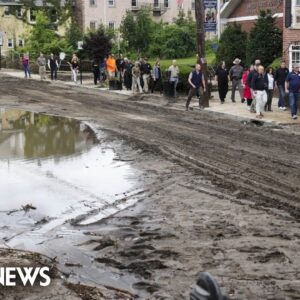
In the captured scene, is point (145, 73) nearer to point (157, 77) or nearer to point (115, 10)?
point (157, 77)

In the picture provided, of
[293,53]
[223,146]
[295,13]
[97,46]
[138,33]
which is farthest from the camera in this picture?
[138,33]

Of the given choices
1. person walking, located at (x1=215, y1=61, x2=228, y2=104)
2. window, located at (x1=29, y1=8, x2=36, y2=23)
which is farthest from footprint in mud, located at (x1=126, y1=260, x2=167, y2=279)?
window, located at (x1=29, y1=8, x2=36, y2=23)

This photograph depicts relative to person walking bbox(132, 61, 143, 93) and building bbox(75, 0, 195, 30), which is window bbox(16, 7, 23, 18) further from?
person walking bbox(132, 61, 143, 93)

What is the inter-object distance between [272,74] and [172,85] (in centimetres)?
567

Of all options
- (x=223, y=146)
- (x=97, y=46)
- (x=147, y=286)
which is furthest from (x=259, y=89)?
(x=97, y=46)

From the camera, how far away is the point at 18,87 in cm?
3403

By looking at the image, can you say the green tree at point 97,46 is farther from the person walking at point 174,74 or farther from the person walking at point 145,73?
the person walking at point 174,74

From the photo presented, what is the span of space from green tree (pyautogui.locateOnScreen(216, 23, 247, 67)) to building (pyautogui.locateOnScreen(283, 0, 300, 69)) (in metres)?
7.00

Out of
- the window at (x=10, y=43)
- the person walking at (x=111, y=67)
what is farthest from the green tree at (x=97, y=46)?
the window at (x=10, y=43)

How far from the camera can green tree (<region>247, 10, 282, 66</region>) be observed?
3120 cm

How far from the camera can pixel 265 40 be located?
31.2 metres

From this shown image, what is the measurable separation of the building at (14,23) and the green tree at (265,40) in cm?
3783

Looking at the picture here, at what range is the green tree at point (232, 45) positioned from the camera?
115 ft

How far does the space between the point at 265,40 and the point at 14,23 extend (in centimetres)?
4445
